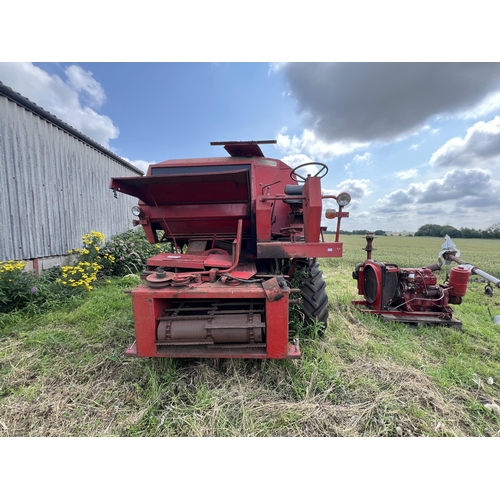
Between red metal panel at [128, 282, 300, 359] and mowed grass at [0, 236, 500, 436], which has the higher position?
red metal panel at [128, 282, 300, 359]

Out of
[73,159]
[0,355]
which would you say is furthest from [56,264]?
[0,355]

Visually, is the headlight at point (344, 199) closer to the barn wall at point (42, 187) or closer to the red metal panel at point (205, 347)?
the red metal panel at point (205, 347)

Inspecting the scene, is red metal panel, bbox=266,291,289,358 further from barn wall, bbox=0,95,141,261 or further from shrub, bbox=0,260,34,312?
barn wall, bbox=0,95,141,261

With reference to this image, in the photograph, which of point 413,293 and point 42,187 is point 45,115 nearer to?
point 42,187

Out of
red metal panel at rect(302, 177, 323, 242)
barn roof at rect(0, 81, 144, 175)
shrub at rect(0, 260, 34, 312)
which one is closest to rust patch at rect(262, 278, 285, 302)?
red metal panel at rect(302, 177, 323, 242)

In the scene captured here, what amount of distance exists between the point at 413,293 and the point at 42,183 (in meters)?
7.80

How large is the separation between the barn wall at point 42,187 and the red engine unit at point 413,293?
6754 millimetres

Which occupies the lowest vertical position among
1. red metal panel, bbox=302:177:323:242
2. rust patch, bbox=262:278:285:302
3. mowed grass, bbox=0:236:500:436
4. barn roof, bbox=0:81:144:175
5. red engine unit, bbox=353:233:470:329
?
mowed grass, bbox=0:236:500:436

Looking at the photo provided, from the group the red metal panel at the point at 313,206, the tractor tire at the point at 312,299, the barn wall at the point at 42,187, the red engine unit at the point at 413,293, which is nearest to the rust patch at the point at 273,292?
the red metal panel at the point at 313,206

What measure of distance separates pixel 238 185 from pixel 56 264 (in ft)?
17.8

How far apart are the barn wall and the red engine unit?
266 inches

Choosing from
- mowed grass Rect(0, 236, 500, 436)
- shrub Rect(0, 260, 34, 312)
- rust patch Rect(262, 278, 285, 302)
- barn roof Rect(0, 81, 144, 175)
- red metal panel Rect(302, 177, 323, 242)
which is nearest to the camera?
mowed grass Rect(0, 236, 500, 436)

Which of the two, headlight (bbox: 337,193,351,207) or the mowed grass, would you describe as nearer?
the mowed grass

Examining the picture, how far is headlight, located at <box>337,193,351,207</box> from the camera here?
2.49m
